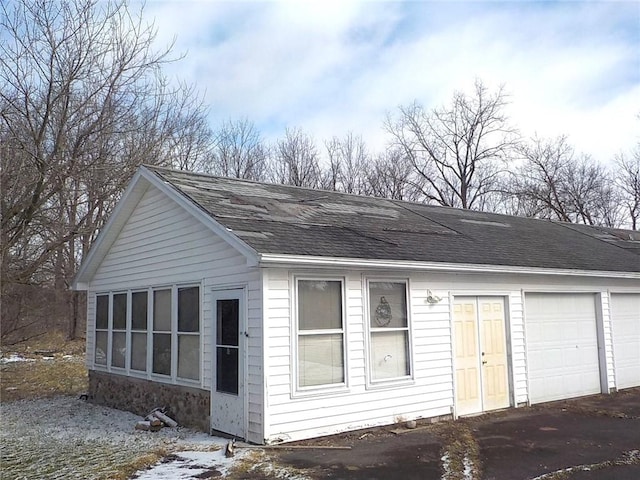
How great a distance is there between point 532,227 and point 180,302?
9.67m

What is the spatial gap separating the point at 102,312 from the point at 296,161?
74.2ft

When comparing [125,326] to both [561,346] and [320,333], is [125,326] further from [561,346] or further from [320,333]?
[561,346]

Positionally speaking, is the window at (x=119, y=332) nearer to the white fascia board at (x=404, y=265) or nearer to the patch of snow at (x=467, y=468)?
the white fascia board at (x=404, y=265)

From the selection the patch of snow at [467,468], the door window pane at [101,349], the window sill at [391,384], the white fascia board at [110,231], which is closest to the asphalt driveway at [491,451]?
the patch of snow at [467,468]

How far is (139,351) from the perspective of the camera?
1062cm

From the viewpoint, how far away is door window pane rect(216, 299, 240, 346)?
26.7ft

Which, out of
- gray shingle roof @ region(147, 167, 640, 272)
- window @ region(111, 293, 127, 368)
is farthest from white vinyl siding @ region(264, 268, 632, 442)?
window @ region(111, 293, 127, 368)

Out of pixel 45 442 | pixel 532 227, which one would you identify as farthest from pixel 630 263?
pixel 45 442

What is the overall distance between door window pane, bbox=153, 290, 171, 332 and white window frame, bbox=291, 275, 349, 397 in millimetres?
3040

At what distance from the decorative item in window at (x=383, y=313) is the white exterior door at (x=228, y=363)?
2.07m

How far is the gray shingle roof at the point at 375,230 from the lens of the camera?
8289 mm

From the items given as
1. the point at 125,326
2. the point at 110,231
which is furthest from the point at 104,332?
the point at 110,231

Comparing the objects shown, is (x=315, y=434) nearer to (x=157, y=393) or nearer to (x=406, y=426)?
(x=406, y=426)

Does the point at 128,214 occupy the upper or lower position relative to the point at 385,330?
upper
